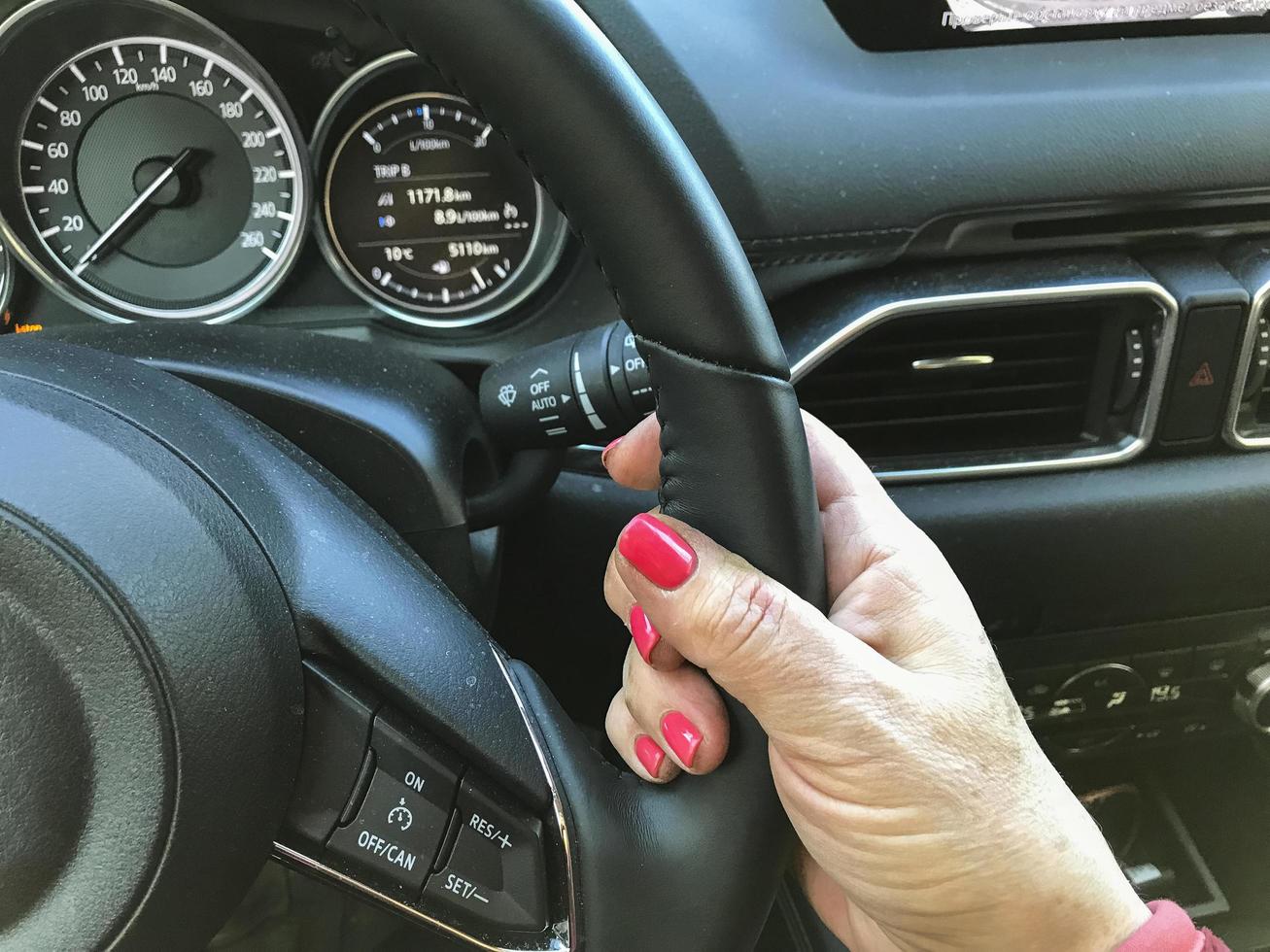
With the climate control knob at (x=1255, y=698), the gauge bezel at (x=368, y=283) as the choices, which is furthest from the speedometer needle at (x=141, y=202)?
the climate control knob at (x=1255, y=698)

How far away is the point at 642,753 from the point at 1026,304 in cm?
67

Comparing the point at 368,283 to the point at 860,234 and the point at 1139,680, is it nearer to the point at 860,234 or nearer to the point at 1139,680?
the point at 860,234

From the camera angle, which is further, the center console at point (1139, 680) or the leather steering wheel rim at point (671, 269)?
the center console at point (1139, 680)

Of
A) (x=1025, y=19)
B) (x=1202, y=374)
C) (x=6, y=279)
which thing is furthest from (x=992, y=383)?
(x=6, y=279)

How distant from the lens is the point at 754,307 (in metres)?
0.52

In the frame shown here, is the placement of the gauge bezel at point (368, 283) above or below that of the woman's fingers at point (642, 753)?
above

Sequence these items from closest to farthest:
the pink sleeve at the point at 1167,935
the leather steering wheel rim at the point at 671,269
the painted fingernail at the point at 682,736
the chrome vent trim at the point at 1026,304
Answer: the leather steering wheel rim at the point at 671,269 < the painted fingernail at the point at 682,736 < the pink sleeve at the point at 1167,935 < the chrome vent trim at the point at 1026,304

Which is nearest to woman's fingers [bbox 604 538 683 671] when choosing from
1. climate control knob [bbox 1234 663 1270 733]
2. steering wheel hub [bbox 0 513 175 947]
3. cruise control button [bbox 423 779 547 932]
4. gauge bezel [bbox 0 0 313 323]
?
cruise control button [bbox 423 779 547 932]

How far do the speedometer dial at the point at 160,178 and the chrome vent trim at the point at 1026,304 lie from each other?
0.62 metres

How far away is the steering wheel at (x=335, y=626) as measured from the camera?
50 centimetres

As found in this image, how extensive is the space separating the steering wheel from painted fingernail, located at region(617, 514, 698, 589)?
17mm

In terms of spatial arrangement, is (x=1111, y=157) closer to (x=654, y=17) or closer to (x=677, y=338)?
(x=654, y=17)

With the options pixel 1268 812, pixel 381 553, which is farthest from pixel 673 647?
pixel 1268 812

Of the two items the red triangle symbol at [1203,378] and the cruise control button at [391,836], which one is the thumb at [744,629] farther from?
the red triangle symbol at [1203,378]
